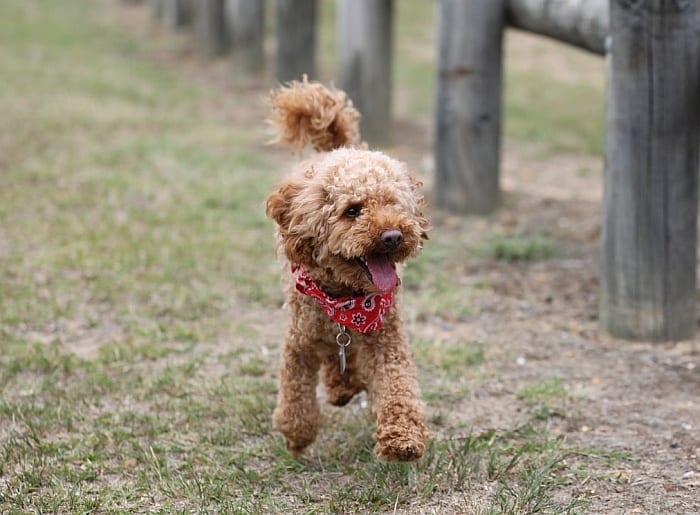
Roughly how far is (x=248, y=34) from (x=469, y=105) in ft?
20.9

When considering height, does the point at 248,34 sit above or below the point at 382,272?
above

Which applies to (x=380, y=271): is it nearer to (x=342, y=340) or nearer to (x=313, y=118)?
(x=342, y=340)

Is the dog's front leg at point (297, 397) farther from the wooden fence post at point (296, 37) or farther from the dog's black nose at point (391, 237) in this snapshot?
the wooden fence post at point (296, 37)

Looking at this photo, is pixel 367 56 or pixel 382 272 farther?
pixel 367 56

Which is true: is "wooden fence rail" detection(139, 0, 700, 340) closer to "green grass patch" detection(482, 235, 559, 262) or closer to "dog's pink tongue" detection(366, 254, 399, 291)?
"green grass patch" detection(482, 235, 559, 262)

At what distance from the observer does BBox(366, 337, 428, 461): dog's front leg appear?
10.9 ft

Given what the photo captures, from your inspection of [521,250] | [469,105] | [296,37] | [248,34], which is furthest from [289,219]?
[248,34]

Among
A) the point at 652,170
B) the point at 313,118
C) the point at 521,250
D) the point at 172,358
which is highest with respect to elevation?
the point at 313,118

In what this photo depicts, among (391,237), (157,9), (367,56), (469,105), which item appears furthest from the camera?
Answer: (157,9)

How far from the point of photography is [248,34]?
41.8 ft

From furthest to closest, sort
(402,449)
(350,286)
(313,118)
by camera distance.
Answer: (313,118), (350,286), (402,449)

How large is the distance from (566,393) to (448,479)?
100 centimetres

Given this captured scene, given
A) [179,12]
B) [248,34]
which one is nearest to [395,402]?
[248,34]

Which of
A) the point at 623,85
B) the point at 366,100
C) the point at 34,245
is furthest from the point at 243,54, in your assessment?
the point at 623,85
